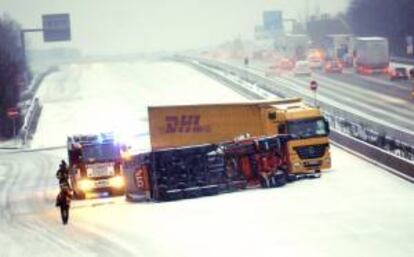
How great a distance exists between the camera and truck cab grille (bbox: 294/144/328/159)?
3031 centimetres

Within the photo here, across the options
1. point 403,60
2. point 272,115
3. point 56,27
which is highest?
point 56,27

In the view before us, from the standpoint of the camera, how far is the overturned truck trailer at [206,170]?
27859 millimetres

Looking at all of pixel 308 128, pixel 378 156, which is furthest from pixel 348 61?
pixel 308 128

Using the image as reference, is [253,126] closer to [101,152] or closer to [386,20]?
[101,152]

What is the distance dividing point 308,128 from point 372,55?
161 ft

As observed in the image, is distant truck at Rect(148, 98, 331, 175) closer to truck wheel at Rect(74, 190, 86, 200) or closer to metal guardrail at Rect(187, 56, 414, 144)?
truck wheel at Rect(74, 190, 86, 200)

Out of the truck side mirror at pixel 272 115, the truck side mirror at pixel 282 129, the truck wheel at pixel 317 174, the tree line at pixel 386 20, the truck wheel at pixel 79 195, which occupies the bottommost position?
the truck wheel at pixel 79 195

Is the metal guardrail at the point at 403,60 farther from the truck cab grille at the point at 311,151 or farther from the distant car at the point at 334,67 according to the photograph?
the truck cab grille at the point at 311,151

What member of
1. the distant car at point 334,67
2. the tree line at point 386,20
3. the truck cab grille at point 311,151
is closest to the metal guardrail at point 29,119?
the truck cab grille at point 311,151

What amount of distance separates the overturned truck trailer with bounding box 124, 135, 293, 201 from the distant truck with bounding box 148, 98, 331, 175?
1043 mm

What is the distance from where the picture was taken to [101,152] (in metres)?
30.0

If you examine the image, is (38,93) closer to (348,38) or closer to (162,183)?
(348,38)

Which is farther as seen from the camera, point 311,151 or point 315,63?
point 315,63

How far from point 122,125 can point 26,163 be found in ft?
42.4
